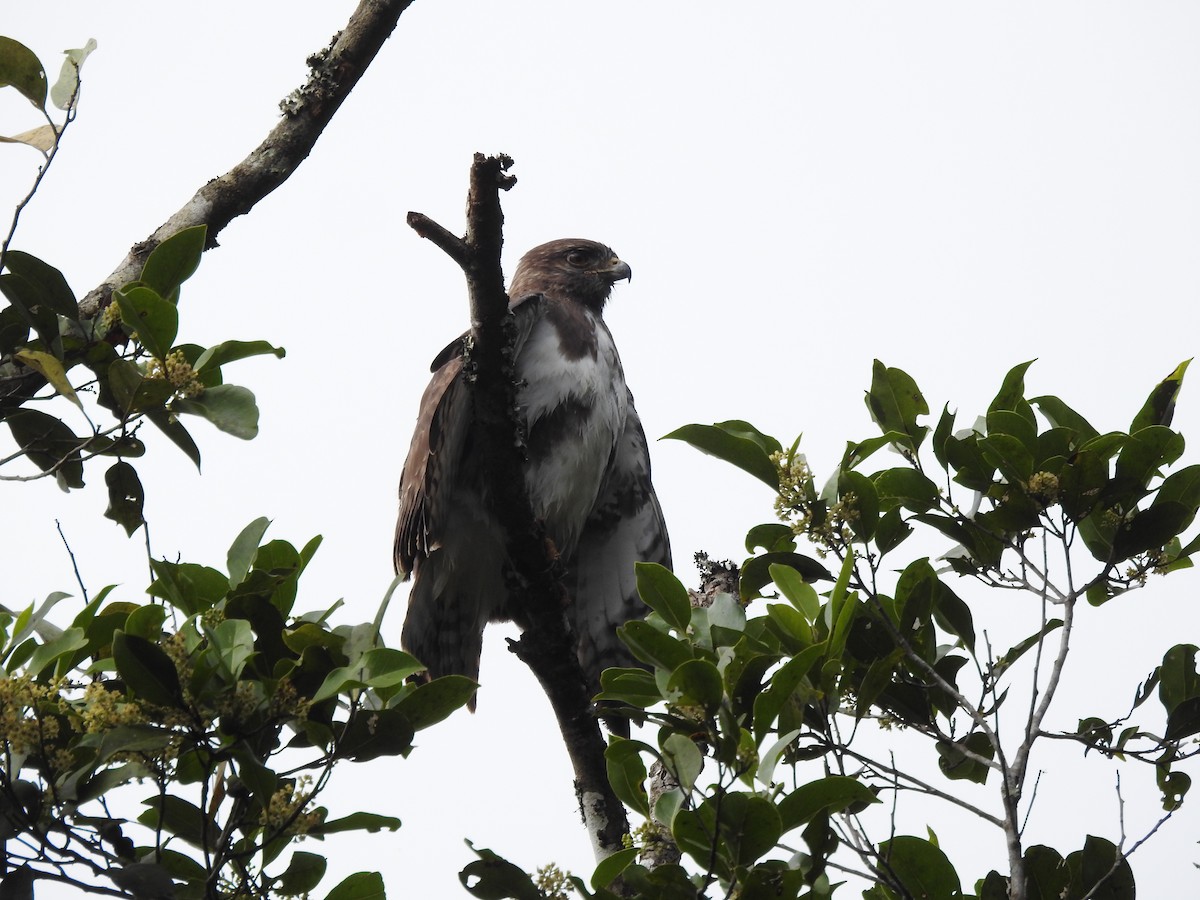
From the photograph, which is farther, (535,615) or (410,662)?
(535,615)

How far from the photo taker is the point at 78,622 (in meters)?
2.52

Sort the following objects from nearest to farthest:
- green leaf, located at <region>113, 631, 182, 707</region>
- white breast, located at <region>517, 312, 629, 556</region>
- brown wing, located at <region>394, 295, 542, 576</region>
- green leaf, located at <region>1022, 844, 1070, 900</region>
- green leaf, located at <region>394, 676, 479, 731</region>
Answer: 1. green leaf, located at <region>113, 631, 182, 707</region>
2. green leaf, located at <region>394, 676, 479, 731</region>
3. green leaf, located at <region>1022, 844, 1070, 900</region>
4. brown wing, located at <region>394, 295, 542, 576</region>
5. white breast, located at <region>517, 312, 629, 556</region>

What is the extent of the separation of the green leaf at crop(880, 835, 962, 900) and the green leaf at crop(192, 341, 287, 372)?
1754 millimetres

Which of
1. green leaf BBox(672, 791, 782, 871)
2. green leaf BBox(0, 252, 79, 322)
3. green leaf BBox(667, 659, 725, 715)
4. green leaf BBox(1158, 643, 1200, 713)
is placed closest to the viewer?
green leaf BBox(672, 791, 782, 871)

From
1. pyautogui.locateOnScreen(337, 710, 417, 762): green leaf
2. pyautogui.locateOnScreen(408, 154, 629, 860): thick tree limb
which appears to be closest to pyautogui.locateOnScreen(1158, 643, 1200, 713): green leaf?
pyautogui.locateOnScreen(408, 154, 629, 860): thick tree limb

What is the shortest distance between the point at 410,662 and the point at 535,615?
1913 mm

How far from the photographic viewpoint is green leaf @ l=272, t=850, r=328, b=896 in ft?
7.99

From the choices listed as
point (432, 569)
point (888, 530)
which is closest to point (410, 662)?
point (888, 530)

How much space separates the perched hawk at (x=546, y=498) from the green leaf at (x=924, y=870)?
231cm

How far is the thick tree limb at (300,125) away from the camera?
11.3ft

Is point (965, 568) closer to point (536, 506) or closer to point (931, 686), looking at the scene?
point (931, 686)

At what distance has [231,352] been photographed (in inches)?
103

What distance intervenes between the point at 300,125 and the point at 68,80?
86 centimetres

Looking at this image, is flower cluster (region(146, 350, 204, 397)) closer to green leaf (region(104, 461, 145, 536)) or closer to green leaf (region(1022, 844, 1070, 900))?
green leaf (region(104, 461, 145, 536))
